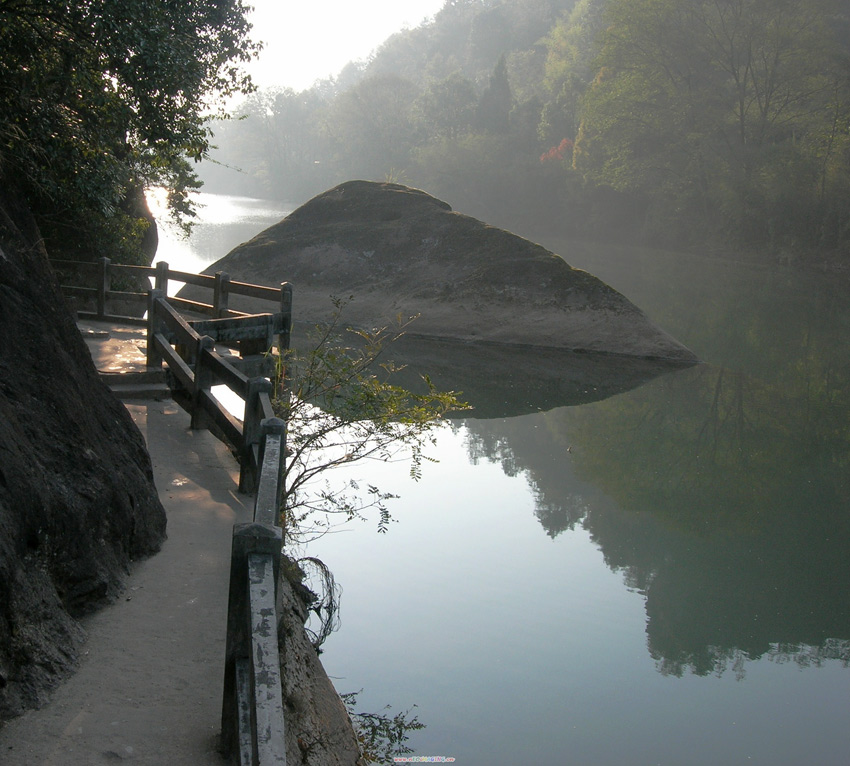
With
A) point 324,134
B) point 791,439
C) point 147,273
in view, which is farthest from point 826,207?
point 324,134

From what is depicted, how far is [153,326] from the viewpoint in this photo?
9016 mm

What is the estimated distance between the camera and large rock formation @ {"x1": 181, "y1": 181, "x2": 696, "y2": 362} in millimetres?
19141

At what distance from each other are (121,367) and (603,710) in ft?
21.0

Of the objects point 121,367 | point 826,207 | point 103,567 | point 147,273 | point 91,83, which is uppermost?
point 826,207

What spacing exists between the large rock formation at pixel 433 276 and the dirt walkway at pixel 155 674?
46.0 ft

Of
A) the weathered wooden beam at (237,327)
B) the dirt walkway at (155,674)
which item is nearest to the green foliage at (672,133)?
the weathered wooden beam at (237,327)

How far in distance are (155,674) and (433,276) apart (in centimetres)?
1822

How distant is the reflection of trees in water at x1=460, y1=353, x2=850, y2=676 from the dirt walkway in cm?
337

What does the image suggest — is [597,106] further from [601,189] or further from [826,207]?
[826,207]

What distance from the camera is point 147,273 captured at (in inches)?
504

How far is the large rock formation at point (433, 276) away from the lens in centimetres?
1914

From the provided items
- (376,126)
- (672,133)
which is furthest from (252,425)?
(376,126)

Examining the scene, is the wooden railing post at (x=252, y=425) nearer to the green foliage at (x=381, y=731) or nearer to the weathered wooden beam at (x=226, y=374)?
the weathered wooden beam at (x=226, y=374)

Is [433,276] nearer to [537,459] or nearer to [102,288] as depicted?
[102,288]
